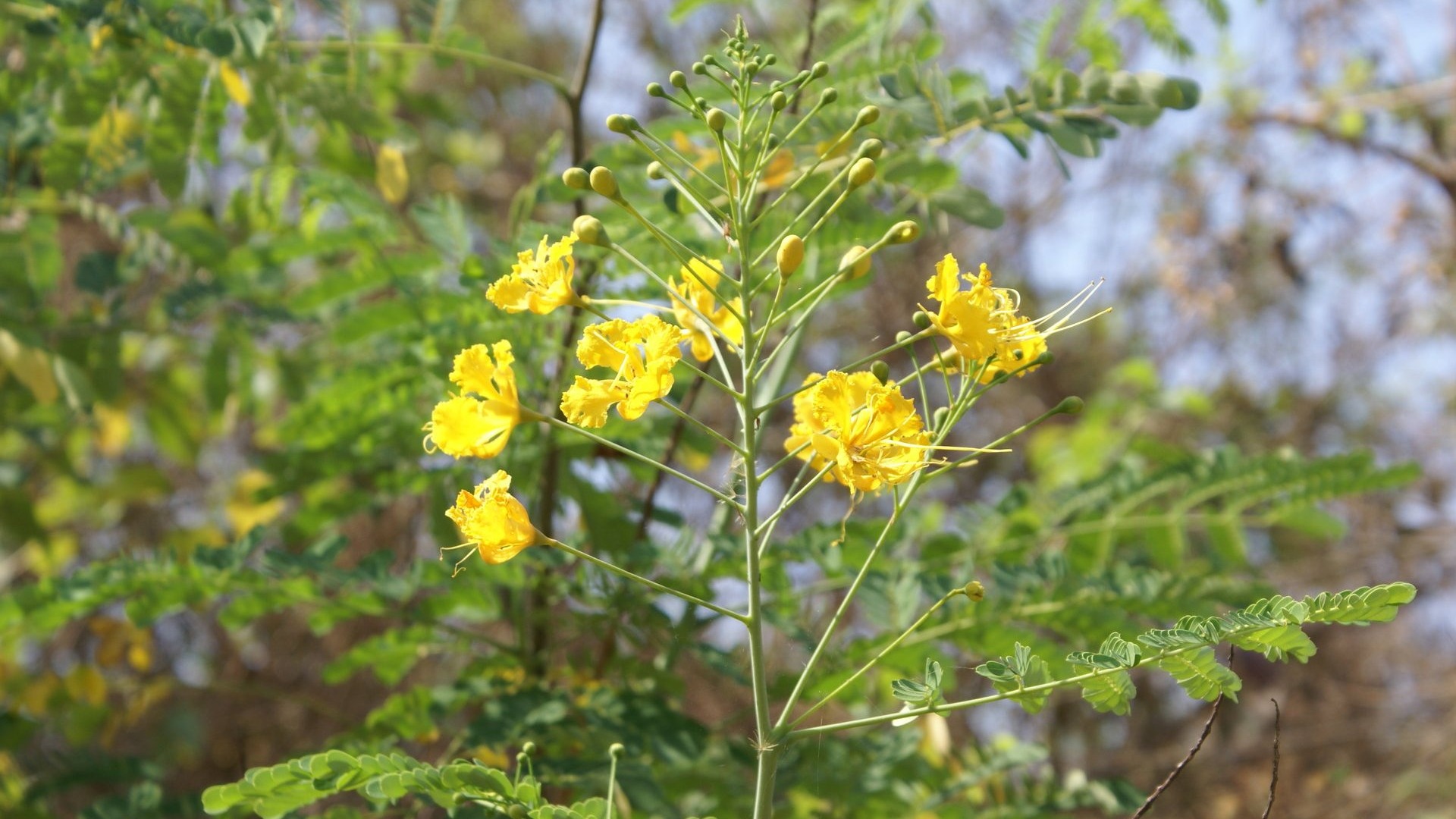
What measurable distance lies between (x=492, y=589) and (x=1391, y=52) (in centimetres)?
361

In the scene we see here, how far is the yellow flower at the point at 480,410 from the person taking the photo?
40.3 inches

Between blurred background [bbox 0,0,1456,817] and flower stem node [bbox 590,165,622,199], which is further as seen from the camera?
blurred background [bbox 0,0,1456,817]

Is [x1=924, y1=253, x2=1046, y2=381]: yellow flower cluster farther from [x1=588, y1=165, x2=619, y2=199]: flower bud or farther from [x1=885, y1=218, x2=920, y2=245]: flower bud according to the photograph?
[x1=588, y1=165, x2=619, y2=199]: flower bud

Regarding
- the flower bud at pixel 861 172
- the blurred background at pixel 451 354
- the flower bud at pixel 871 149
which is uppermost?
the flower bud at pixel 871 149

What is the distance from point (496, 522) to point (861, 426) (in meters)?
0.33

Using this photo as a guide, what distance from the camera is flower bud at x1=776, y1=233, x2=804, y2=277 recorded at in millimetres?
1063

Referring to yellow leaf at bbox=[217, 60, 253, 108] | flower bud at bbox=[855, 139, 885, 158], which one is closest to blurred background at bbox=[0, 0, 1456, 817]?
yellow leaf at bbox=[217, 60, 253, 108]

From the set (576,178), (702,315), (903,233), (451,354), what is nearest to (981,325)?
(903,233)

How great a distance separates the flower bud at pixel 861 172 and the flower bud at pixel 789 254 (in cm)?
7

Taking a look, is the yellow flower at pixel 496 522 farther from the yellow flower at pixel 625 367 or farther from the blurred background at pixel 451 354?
the blurred background at pixel 451 354

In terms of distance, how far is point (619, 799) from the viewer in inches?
60.5

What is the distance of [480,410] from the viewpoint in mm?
1038

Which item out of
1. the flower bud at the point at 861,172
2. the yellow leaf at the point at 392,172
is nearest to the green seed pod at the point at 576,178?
the flower bud at the point at 861,172

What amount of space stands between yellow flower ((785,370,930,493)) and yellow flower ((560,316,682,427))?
0.42 ft
